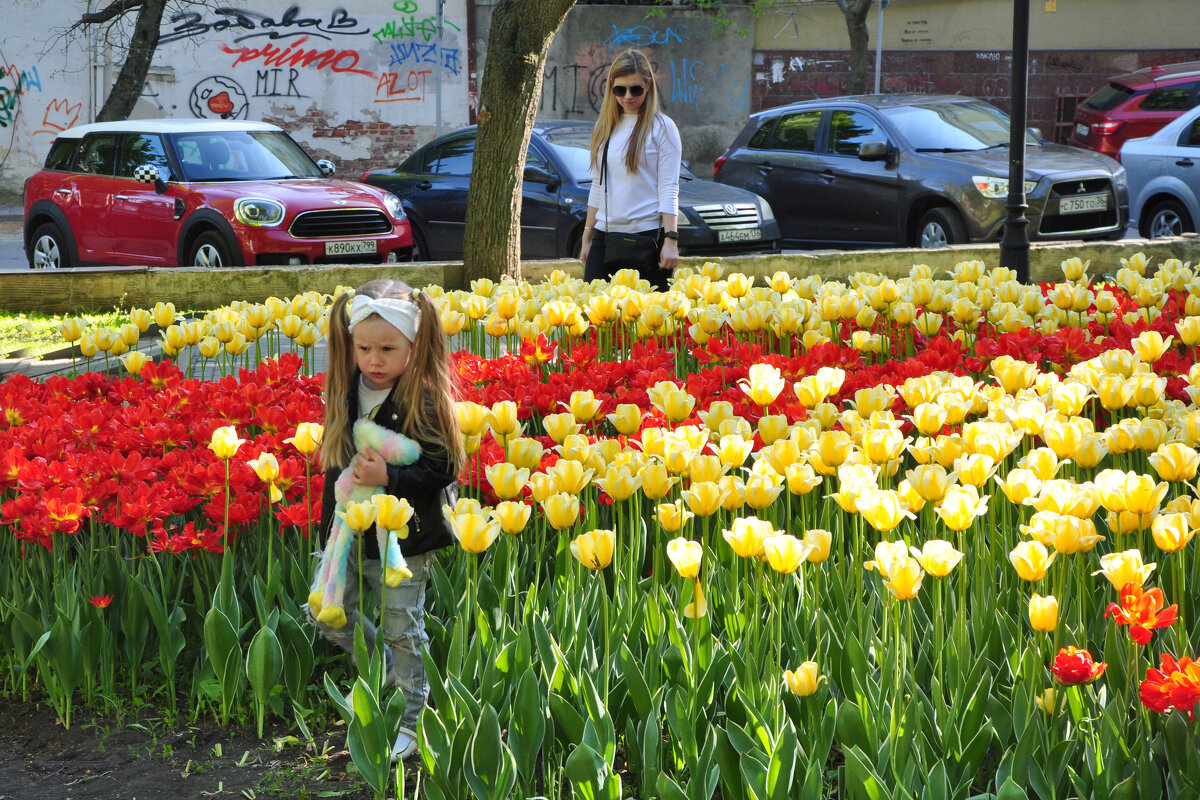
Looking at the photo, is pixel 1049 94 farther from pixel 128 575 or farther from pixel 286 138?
pixel 128 575

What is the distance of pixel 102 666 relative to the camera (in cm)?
311

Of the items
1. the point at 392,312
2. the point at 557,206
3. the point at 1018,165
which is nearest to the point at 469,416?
the point at 392,312

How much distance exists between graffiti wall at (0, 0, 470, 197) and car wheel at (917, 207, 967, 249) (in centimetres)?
1239

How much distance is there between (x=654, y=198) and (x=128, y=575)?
3.73 metres

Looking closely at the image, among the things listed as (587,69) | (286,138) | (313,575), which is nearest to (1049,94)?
(587,69)

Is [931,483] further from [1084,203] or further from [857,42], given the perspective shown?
[857,42]

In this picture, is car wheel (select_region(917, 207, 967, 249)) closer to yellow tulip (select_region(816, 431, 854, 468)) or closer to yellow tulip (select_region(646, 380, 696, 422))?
yellow tulip (select_region(646, 380, 696, 422))

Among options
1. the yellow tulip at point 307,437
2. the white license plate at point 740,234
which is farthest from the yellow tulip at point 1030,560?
the white license plate at point 740,234

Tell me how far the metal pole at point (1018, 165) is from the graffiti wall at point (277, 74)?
15.9 m

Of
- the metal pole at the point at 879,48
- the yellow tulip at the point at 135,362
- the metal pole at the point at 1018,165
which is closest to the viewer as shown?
the yellow tulip at the point at 135,362

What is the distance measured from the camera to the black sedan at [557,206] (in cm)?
1177

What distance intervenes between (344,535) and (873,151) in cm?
1027

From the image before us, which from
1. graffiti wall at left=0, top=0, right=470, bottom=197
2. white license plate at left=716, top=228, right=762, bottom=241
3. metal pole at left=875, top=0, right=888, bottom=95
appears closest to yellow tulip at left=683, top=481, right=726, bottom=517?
white license plate at left=716, top=228, right=762, bottom=241

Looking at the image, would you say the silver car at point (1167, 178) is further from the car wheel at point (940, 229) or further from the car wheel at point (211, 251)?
the car wheel at point (211, 251)
